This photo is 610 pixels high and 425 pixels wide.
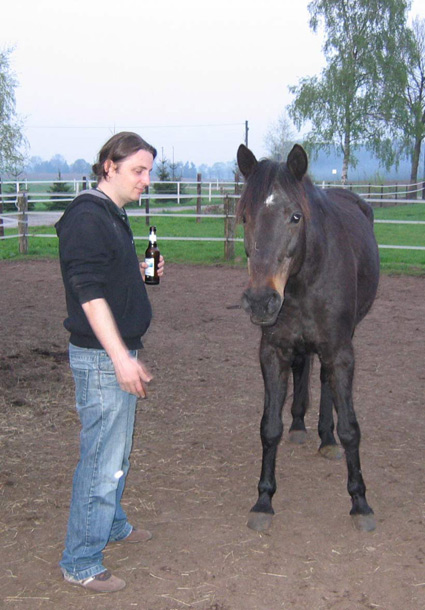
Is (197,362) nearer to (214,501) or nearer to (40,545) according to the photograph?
(214,501)

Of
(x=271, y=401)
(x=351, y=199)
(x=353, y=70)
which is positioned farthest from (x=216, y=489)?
(x=353, y=70)

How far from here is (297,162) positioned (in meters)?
3.25

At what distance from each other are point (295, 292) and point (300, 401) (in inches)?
56.0

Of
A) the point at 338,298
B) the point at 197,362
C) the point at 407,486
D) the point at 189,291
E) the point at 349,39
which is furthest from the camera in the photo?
the point at 349,39

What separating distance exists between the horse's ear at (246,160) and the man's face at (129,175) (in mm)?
808

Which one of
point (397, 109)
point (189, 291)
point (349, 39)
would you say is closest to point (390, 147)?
point (397, 109)

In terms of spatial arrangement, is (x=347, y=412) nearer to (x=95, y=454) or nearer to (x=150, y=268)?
(x=150, y=268)

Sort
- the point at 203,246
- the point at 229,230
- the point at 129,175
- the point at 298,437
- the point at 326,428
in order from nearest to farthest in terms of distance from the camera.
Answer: the point at 129,175 → the point at 326,428 → the point at 298,437 → the point at 229,230 → the point at 203,246

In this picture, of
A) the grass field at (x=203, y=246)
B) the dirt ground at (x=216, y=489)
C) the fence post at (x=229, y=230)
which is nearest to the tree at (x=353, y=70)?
the grass field at (x=203, y=246)

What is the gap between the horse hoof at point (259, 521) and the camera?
11.3 ft

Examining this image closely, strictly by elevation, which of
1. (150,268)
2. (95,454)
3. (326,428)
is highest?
(150,268)

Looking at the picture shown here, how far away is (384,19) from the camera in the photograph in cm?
3606

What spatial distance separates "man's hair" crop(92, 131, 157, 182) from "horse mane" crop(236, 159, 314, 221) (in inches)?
28.9

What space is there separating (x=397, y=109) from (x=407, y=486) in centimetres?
3635
